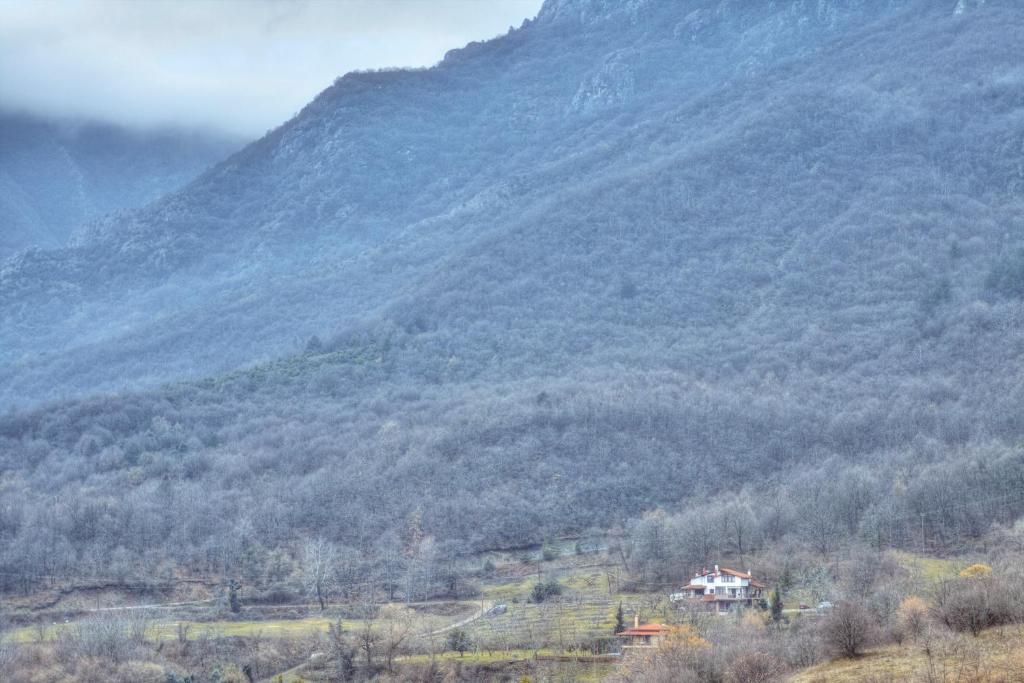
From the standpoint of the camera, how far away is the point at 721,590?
89.2 m

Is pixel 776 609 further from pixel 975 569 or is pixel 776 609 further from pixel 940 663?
pixel 940 663

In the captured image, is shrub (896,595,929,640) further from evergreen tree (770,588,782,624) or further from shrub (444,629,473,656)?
shrub (444,629,473,656)

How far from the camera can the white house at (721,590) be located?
3393 inches

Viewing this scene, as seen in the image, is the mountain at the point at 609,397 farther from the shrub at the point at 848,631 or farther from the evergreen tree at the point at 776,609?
the shrub at the point at 848,631

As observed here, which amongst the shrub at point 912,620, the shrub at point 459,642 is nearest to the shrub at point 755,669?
the shrub at point 912,620

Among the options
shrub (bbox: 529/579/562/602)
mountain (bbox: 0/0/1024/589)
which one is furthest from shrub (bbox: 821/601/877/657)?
mountain (bbox: 0/0/1024/589)

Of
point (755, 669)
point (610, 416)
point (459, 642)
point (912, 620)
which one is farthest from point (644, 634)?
point (610, 416)

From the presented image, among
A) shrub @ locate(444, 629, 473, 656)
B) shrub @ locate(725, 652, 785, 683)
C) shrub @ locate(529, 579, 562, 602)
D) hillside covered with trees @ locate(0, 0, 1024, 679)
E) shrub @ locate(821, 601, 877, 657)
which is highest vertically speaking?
hillside covered with trees @ locate(0, 0, 1024, 679)

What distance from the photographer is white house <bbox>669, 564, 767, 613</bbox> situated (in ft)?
283

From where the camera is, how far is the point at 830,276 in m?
173

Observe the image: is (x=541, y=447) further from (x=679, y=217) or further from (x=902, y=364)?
(x=679, y=217)

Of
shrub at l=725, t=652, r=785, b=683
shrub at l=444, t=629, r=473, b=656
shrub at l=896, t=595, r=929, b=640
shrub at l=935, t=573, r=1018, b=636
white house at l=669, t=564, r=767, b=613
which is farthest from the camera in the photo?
white house at l=669, t=564, r=767, b=613

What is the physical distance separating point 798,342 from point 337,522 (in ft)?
212

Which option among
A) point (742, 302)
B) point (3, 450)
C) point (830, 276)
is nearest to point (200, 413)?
point (3, 450)
